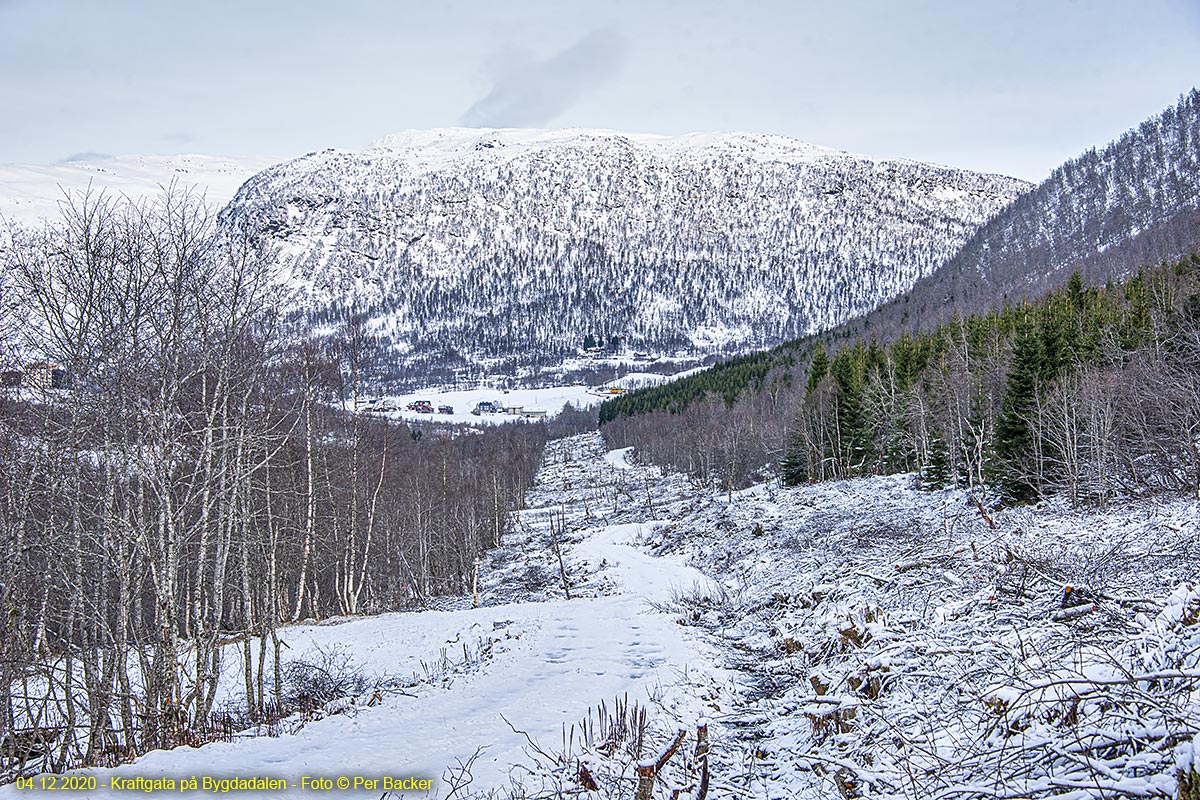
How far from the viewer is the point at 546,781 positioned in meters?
6.80

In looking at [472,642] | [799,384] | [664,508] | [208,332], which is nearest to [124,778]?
[208,332]

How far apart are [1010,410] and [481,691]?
28.0m

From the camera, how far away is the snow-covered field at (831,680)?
503 centimetres

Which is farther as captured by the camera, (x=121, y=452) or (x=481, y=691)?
(x=481, y=691)

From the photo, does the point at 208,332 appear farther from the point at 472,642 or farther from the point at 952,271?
the point at 952,271

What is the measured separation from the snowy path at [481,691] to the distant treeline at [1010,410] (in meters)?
14.1

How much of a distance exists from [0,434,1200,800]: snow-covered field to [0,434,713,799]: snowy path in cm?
6

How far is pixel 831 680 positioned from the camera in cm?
835

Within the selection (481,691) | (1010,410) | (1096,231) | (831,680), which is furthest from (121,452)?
(1096,231)

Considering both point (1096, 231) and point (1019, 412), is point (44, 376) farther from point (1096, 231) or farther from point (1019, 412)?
point (1096, 231)

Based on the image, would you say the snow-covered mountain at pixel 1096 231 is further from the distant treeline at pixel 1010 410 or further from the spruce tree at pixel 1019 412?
the spruce tree at pixel 1019 412

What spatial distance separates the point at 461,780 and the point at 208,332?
975cm

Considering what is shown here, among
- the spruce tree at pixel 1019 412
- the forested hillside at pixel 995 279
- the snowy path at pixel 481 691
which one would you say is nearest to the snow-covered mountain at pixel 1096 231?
the forested hillside at pixel 995 279

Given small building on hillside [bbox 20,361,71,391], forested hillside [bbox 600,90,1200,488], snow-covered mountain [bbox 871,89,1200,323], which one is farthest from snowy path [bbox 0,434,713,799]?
snow-covered mountain [bbox 871,89,1200,323]
